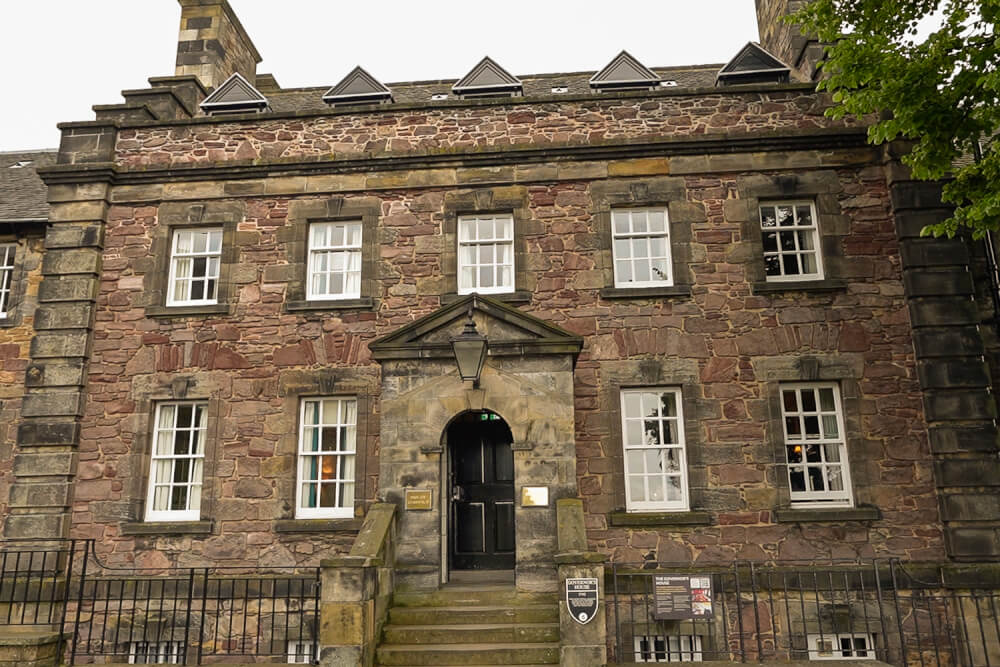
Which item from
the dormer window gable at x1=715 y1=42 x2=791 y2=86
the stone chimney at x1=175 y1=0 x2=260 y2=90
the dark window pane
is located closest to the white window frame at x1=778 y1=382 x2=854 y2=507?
the dark window pane

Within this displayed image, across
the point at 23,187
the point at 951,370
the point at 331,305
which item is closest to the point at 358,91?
the point at 331,305

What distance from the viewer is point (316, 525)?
434 inches

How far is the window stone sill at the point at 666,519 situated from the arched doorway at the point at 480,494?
170 centimetres

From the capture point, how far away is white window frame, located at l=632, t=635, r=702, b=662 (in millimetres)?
10070

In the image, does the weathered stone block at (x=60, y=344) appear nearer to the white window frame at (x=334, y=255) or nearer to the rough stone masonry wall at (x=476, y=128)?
the rough stone masonry wall at (x=476, y=128)

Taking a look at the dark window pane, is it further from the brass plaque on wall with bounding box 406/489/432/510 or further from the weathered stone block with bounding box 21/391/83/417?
the weathered stone block with bounding box 21/391/83/417

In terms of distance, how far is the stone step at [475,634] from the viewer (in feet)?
27.4

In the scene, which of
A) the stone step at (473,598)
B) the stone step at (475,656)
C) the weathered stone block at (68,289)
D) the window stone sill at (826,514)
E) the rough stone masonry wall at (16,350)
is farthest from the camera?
the rough stone masonry wall at (16,350)

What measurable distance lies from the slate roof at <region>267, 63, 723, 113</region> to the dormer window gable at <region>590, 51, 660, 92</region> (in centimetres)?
191

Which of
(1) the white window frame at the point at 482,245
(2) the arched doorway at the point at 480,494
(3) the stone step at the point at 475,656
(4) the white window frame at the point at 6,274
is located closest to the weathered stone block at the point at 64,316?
(4) the white window frame at the point at 6,274

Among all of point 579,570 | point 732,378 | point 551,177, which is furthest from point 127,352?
point 732,378

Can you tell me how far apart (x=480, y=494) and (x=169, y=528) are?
15.3ft

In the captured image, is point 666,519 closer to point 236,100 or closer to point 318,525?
point 318,525

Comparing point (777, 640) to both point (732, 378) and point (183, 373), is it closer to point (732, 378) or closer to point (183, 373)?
point (732, 378)
